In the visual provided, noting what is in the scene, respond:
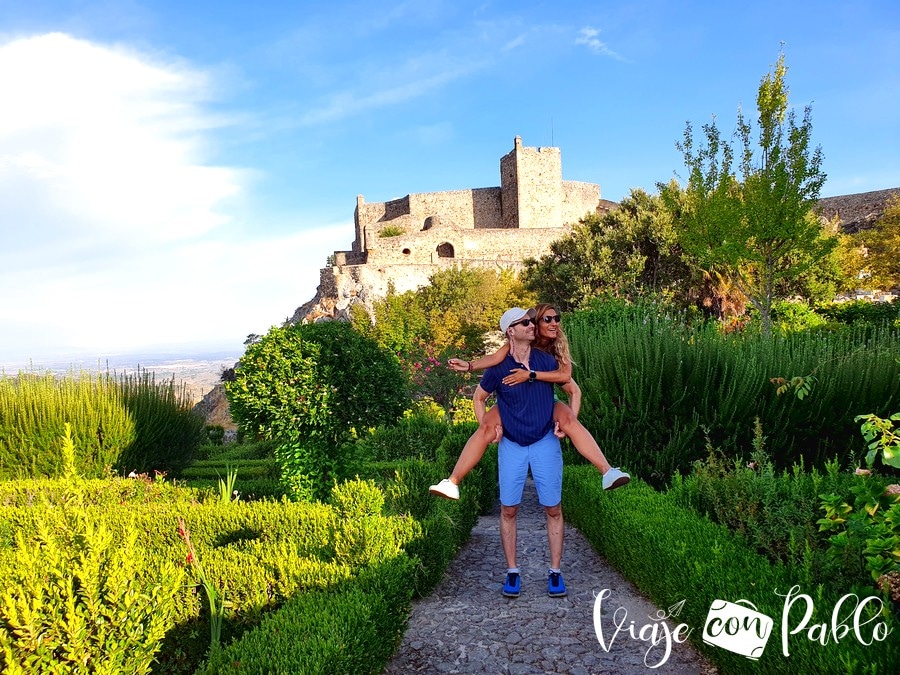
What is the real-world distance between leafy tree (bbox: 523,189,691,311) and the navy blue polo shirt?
60.8 feet

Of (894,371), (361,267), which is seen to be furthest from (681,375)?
(361,267)

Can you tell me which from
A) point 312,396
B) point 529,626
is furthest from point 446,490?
point 312,396

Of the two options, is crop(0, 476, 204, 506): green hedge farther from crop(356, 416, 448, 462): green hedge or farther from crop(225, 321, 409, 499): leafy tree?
crop(356, 416, 448, 462): green hedge

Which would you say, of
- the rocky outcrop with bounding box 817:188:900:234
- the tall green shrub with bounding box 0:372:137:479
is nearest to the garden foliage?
the tall green shrub with bounding box 0:372:137:479

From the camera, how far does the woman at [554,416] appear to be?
4.37 m

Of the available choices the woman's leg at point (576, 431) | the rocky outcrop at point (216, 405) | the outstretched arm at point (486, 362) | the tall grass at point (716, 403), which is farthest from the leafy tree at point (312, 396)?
the rocky outcrop at point (216, 405)

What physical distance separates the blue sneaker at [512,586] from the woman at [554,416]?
0.69 m

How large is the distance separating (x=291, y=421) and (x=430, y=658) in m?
3.47

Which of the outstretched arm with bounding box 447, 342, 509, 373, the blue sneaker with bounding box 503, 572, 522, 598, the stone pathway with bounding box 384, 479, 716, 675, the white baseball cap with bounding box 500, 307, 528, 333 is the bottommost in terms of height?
the stone pathway with bounding box 384, 479, 716, 675

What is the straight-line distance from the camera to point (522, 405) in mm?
4227

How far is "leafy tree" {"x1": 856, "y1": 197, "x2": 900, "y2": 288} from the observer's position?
81.1ft

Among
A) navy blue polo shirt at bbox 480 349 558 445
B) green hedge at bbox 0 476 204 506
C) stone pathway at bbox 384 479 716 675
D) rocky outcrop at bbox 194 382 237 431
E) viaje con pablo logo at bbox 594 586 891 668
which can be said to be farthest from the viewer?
rocky outcrop at bbox 194 382 237 431

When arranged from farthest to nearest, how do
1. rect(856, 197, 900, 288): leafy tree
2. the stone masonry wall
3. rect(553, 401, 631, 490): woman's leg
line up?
the stone masonry wall → rect(856, 197, 900, 288): leafy tree → rect(553, 401, 631, 490): woman's leg

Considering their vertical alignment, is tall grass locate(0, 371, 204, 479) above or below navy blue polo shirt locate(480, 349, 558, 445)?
below
